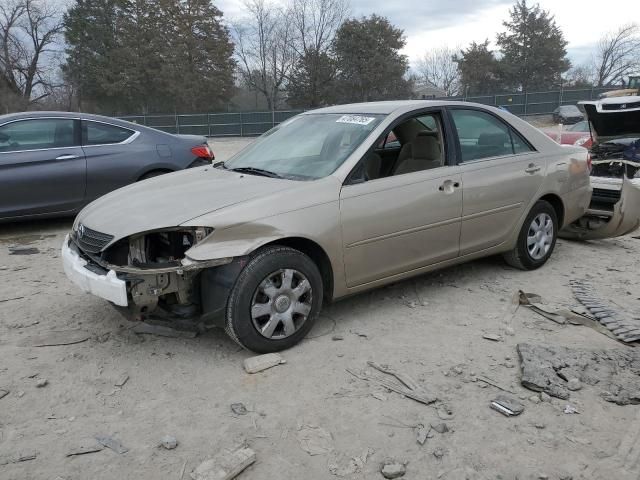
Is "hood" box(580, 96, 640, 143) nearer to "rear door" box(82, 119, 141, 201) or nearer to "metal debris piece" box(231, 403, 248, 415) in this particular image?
"rear door" box(82, 119, 141, 201)

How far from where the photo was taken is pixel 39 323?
13.6 ft

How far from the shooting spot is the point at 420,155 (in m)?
4.65

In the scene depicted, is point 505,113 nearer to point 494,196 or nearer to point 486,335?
point 494,196

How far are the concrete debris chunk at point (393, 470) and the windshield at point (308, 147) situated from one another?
2018mm

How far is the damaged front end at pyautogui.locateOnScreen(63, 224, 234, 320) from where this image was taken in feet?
10.7

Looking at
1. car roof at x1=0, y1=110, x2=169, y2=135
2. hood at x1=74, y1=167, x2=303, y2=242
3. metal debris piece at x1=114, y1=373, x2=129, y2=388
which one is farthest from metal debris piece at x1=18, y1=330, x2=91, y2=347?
car roof at x1=0, y1=110, x2=169, y2=135

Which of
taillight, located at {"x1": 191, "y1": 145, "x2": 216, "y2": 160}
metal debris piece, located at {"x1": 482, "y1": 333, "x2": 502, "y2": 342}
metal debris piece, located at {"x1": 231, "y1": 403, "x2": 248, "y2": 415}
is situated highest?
taillight, located at {"x1": 191, "y1": 145, "x2": 216, "y2": 160}

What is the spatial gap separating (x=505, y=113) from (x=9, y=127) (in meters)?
5.53

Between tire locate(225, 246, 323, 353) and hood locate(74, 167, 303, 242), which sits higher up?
hood locate(74, 167, 303, 242)

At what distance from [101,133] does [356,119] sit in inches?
158

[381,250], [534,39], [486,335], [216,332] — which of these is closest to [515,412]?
[486,335]

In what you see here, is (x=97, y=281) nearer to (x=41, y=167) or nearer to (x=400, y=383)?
(x=400, y=383)

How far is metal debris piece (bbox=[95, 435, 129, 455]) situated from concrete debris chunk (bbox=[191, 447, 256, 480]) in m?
0.42

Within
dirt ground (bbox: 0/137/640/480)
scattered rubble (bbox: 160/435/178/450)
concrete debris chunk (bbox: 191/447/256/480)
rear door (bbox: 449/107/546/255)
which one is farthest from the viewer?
rear door (bbox: 449/107/546/255)
